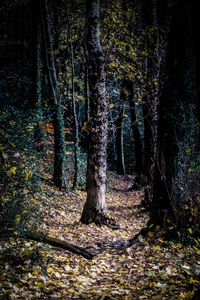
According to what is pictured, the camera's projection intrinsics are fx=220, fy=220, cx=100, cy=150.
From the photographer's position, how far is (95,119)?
6316 mm

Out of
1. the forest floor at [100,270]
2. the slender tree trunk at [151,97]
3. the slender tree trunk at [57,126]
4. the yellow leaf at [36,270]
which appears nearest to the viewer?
the forest floor at [100,270]

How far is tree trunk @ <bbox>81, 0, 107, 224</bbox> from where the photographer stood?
20.8 ft

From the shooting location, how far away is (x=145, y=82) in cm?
858

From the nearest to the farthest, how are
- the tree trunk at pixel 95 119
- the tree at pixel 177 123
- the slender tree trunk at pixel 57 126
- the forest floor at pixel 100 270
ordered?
the forest floor at pixel 100 270 < the tree at pixel 177 123 < the tree trunk at pixel 95 119 < the slender tree trunk at pixel 57 126

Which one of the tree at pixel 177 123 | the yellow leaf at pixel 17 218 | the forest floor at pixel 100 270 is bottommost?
the forest floor at pixel 100 270

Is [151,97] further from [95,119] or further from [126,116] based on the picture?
[95,119]

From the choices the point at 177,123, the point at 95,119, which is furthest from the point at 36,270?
the point at 95,119

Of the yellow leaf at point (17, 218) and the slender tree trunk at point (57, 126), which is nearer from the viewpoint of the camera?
the yellow leaf at point (17, 218)

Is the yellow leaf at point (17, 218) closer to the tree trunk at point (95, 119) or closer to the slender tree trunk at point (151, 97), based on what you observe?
the tree trunk at point (95, 119)

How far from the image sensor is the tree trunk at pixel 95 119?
634cm

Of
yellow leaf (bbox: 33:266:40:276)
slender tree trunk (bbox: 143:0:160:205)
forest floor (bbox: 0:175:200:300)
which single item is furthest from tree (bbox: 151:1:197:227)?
slender tree trunk (bbox: 143:0:160:205)

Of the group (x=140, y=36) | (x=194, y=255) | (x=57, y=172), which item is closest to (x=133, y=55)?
(x=140, y=36)

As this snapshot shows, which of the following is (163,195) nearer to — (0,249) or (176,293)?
(176,293)

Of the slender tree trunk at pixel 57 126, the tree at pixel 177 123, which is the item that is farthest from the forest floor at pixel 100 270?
the slender tree trunk at pixel 57 126
